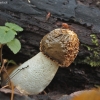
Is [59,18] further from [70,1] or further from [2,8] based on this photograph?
[2,8]

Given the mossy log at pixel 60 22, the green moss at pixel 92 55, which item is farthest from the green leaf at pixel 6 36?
the green moss at pixel 92 55

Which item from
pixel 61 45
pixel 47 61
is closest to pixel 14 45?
pixel 47 61

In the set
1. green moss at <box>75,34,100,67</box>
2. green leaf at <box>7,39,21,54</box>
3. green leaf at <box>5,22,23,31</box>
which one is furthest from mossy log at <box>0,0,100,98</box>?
green leaf at <box>7,39,21,54</box>

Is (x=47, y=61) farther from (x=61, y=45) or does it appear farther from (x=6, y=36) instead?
(x=6, y=36)

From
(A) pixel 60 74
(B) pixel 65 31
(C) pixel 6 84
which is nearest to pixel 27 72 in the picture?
(C) pixel 6 84

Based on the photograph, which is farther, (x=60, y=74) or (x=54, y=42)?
(x=60, y=74)

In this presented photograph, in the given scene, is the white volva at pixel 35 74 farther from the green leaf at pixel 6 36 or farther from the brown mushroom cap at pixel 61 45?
the green leaf at pixel 6 36
